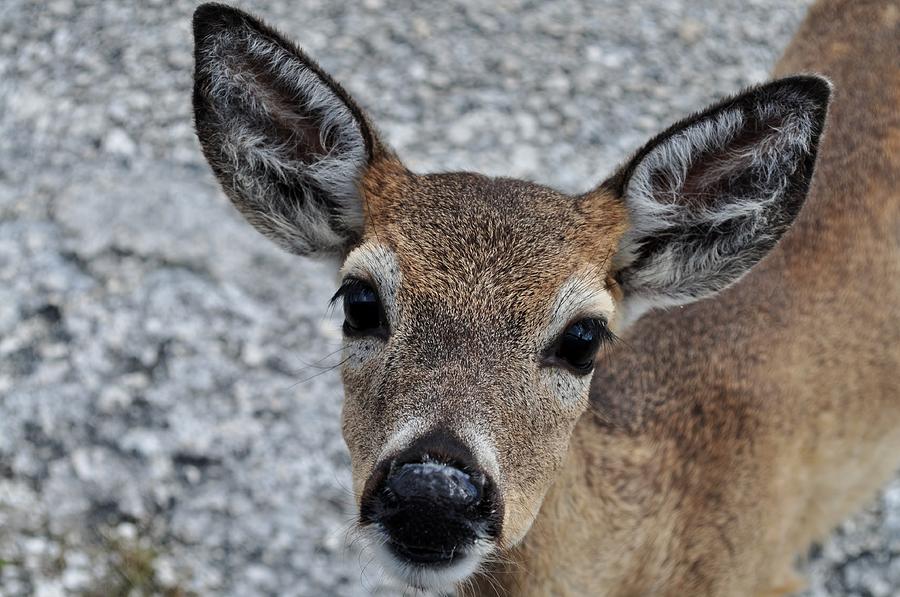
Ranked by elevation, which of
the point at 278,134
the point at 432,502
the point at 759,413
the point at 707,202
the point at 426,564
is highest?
the point at 707,202

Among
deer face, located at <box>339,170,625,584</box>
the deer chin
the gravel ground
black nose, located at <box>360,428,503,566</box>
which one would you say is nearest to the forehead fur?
deer face, located at <box>339,170,625,584</box>

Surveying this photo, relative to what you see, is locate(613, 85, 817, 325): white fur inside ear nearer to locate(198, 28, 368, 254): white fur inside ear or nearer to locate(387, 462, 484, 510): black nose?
locate(198, 28, 368, 254): white fur inside ear

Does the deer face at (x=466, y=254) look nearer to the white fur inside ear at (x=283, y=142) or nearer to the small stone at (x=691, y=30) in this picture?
the white fur inside ear at (x=283, y=142)

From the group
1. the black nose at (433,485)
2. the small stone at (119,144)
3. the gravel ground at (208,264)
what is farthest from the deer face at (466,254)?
the small stone at (119,144)

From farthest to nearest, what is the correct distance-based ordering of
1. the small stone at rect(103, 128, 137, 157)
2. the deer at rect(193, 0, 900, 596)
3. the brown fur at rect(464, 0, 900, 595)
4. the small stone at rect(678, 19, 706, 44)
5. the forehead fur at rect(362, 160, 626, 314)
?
the small stone at rect(678, 19, 706, 44) < the small stone at rect(103, 128, 137, 157) < the brown fur at rect(464, 0, 900, 595) < the forehead fur at rect(362, 160, 626, 314) < the deer at rect(193, 0, 900, 596)

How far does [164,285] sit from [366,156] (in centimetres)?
274

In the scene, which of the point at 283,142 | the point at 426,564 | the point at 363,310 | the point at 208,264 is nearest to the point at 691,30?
the point at 208,264

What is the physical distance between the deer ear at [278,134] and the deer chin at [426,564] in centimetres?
132

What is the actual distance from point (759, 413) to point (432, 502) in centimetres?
207

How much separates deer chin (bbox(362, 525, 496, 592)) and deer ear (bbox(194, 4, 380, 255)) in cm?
132

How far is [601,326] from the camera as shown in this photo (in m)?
3.56

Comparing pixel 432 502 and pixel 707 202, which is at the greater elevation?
pixel 707 202

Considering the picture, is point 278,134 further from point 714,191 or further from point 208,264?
point 208,264

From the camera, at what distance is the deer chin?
310 cm
